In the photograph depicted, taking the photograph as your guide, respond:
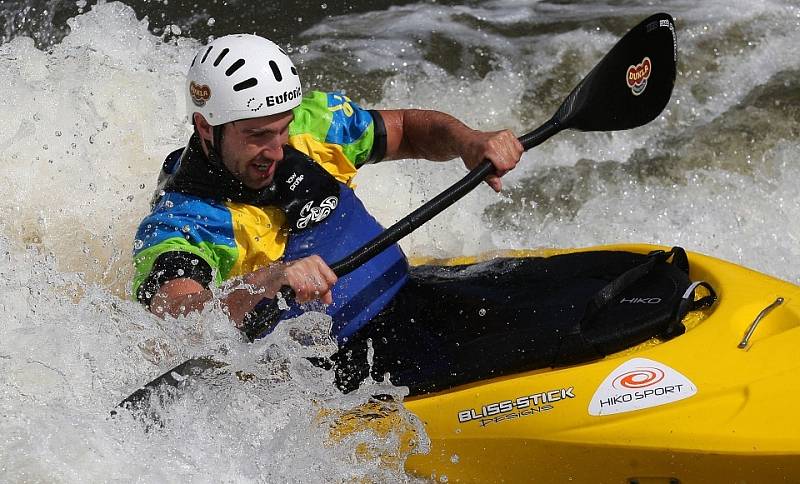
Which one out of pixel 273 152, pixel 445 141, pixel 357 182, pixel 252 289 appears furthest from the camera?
pixel 357 182

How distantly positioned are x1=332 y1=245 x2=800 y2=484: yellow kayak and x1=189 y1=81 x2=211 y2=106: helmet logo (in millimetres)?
1036

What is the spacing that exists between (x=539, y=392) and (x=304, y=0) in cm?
437

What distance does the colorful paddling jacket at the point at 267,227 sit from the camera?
2.89 meters

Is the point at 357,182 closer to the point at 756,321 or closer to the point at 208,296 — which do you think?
the point at 208,296

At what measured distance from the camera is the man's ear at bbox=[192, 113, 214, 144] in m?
2.98

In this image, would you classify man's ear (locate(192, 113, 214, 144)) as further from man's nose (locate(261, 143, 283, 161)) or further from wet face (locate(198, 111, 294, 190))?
man's nose (locate(261, 143, 283, 161))

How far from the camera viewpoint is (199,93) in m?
2.97

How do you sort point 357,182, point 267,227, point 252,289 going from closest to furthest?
point 252,289
point 267,227
point 357,182

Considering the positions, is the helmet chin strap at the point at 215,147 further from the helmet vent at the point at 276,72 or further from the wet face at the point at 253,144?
the helmet vent at the point at 276,72

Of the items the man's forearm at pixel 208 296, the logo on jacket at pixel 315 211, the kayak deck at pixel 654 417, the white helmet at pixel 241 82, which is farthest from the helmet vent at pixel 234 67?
the kayak deck at pixel 654 417

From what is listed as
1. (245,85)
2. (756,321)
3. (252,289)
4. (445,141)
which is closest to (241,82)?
(245,85)

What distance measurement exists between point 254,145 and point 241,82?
0.18 meters

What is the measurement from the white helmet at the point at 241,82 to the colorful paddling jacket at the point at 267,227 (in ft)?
0.49

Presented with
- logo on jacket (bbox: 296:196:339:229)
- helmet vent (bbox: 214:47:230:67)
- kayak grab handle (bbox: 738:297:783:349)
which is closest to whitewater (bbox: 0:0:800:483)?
logo on jacket (bbox: 296:196:339:229)
